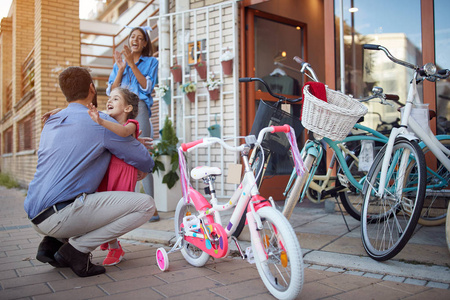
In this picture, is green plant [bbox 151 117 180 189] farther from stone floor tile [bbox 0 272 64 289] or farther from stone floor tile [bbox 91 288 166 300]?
stone floor tile [bbox 91 288 166 300]

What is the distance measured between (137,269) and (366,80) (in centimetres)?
426

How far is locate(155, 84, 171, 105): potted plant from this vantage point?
5.75 metres

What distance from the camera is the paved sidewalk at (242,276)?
219cm

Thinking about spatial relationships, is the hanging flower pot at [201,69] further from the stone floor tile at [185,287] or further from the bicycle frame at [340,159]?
the stone floor tile at [185,287]

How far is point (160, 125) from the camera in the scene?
19.8 feet

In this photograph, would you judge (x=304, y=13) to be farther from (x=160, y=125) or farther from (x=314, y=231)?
(x=314, y=231)

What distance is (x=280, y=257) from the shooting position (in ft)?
6.72

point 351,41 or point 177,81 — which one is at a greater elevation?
point 351,41

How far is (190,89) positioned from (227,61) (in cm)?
67

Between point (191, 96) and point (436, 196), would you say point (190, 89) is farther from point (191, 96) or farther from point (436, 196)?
point (436, 196)

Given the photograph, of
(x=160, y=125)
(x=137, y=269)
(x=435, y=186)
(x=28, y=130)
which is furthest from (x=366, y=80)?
(x=28, y=130)

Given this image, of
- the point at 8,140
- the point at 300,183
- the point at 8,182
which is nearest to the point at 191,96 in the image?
the point at 300,183

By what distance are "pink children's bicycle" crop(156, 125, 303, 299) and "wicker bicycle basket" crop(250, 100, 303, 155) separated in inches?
20.2

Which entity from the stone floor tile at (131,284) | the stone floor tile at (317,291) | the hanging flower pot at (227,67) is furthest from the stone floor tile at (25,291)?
the hanging flower pot at (227,67)
